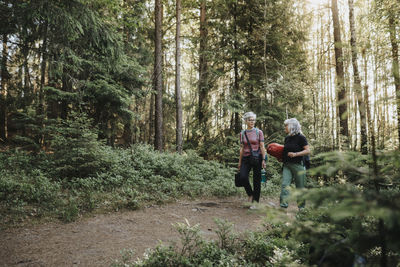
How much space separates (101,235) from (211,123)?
11.3m

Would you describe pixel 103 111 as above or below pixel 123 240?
above

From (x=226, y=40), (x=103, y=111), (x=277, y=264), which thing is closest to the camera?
(x=277, y=264)

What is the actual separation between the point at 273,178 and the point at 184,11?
14379 mm

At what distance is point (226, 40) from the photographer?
15.2 meters

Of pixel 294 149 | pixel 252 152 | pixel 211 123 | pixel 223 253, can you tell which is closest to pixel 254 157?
pixel 252 152

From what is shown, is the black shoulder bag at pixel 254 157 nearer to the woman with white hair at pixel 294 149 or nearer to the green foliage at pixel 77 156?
the woman with white hair at pixel 294 149

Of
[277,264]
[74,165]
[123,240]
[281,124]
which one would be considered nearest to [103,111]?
[74,165]

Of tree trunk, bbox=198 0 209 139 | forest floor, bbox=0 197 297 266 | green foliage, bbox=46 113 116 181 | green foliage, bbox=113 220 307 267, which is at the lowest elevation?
forest floor, bbox=0 197 297 266

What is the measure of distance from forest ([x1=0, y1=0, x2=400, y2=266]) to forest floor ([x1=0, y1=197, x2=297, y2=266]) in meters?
0.39

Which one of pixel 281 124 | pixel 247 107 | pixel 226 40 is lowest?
pixel 281 124

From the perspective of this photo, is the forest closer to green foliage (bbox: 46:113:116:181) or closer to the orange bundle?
green foliage (bbox: 46:113:116:181)

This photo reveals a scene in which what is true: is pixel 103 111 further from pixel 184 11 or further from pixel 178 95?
pixel 184 11

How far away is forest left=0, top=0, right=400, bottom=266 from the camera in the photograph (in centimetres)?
165

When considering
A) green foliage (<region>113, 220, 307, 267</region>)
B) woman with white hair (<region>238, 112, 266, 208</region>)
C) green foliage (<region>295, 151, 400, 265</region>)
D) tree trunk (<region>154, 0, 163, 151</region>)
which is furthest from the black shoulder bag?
tree trunk (<region>154, 0, 163, 151</region>)
